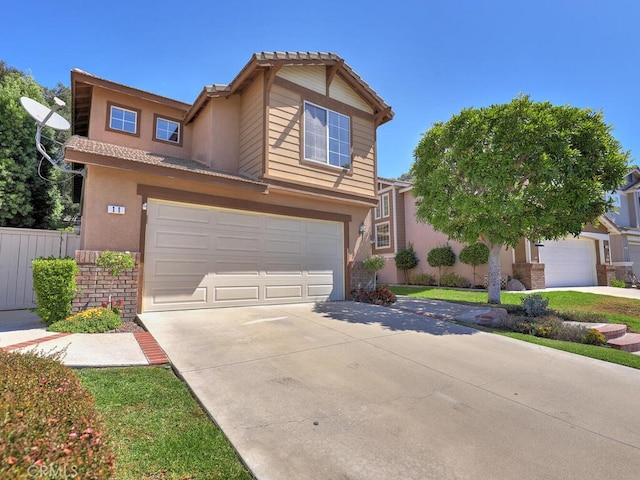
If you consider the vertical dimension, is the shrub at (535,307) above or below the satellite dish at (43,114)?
below

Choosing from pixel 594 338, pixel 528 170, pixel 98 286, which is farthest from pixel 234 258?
pixel 528 170

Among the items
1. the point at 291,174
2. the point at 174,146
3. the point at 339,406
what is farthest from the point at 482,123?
the point at 174,146

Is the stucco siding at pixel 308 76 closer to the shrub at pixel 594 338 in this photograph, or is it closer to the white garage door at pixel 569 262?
the shrub at pixel 594 338

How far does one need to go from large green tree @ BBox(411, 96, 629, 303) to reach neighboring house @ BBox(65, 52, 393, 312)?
10.2 ft

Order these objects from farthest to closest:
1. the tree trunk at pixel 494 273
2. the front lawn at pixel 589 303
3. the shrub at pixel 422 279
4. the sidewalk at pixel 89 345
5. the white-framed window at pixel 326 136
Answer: the shrub at pixel 422 279 → the tree trunk at pixel 494 273 → the white-framed window at pixel 326 136 → the front lawn at pixel 589 303 → the sidewalk at pixel 89 345

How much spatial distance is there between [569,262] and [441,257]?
6.52 m

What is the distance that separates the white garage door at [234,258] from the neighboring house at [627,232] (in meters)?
17.0

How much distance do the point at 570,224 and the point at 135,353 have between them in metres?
10.6

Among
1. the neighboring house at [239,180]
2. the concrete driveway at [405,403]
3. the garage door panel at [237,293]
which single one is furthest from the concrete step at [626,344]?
the garage door panel at [237,293]

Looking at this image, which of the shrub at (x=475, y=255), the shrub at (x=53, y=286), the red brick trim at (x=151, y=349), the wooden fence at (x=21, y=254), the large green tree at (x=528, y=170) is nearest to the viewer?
the red brick trim at (x=151, y=349)

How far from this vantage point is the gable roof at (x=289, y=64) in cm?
920

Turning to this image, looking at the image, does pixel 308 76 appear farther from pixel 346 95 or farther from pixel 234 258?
pixel 234 258

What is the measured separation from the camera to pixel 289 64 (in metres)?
9.48

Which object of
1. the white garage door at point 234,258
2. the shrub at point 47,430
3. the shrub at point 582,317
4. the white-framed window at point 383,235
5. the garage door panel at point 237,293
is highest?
the white-framed window at point 383,235
